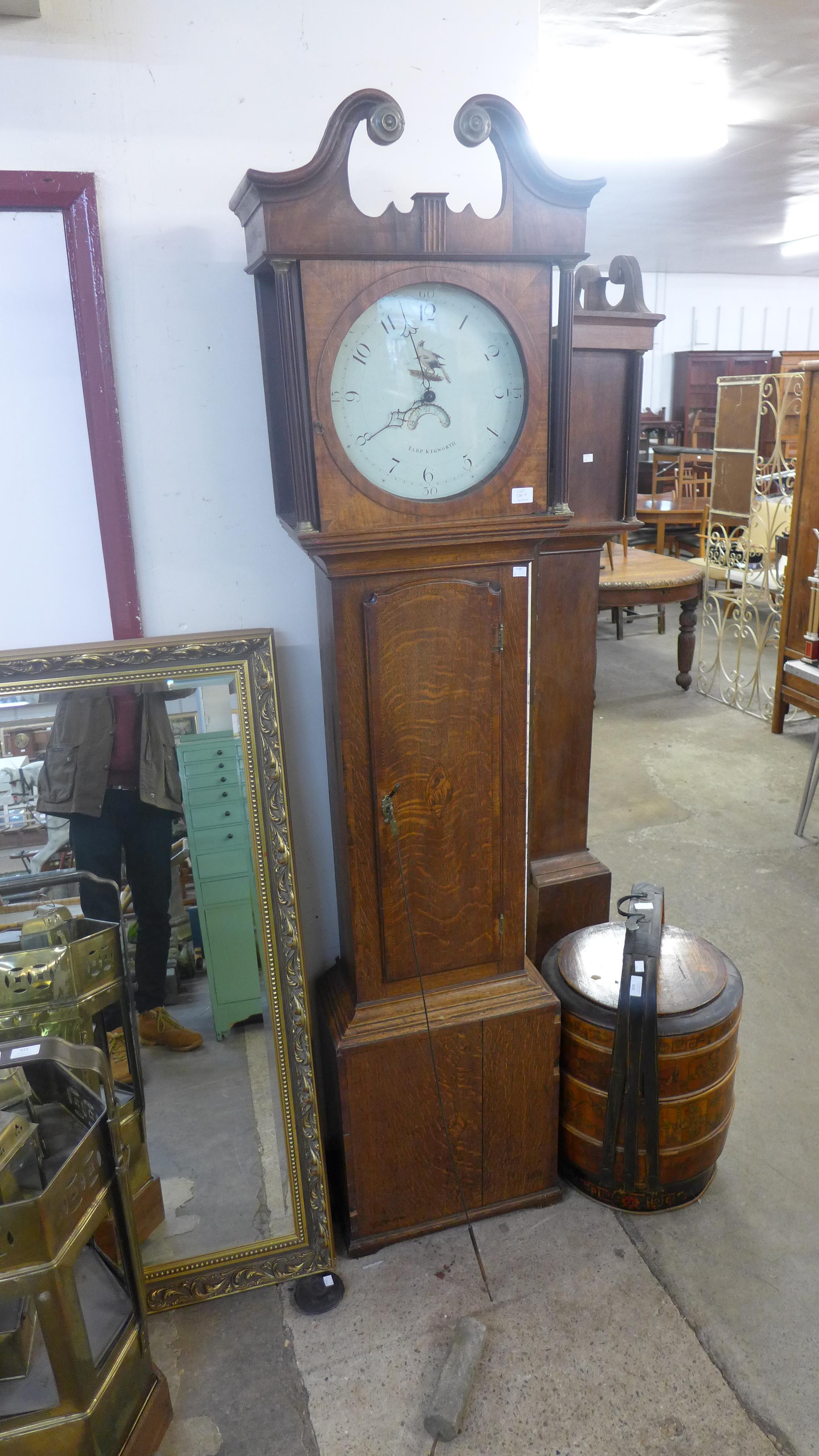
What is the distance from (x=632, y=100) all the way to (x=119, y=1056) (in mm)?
3967

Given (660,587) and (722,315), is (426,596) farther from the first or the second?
(722,315)

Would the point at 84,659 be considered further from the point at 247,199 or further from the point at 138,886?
the point at 247,199

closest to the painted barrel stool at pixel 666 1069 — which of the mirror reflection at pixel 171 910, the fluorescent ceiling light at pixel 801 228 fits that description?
the mirror reflection at pixel 171 910

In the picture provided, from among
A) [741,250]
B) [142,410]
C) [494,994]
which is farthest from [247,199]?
[741,250]

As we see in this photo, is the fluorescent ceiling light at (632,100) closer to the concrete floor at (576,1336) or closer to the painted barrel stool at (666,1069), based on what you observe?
the painted barrel stool at (666,1069)

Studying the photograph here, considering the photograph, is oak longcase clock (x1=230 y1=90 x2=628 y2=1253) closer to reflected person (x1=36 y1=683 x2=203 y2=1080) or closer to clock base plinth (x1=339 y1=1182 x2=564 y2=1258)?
clock base plinth (x1=339 y1=1182 x2=564 y2=1258)

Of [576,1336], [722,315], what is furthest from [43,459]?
[722,315]

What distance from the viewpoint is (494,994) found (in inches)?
67.6

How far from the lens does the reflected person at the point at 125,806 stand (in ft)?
5.03

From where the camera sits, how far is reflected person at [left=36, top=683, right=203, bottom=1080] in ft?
5.03

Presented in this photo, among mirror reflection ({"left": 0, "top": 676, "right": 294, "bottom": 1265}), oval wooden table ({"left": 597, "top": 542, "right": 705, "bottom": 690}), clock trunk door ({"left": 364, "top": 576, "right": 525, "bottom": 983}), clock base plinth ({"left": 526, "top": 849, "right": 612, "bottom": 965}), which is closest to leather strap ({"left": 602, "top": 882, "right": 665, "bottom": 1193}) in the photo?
clock trunk door ({"left": 364, "top": 576, "right": 525, "bottom": 983})

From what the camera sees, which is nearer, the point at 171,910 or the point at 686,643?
the point at 171,910

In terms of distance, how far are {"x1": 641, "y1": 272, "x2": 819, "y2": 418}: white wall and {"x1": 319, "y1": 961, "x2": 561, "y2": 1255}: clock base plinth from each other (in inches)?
365

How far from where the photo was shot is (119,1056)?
1591mm
